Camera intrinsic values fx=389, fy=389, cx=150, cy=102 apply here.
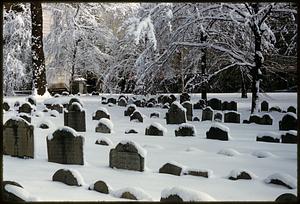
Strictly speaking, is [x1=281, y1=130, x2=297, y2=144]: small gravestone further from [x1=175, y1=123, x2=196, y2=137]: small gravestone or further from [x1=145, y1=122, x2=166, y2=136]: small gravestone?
[x1=145, y1=122, x2=166, y2=136]: small gravestone

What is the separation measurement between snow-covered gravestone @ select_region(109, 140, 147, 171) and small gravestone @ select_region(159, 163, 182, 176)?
263 millimetres

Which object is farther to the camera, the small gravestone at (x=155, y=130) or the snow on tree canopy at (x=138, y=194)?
the small gravestone at (x=155, y=130)

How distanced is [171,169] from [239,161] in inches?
46.9

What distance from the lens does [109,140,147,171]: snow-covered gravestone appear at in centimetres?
476

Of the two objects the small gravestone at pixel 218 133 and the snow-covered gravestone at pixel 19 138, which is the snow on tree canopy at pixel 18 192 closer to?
the snow-covered gravestone at pixel 19 138

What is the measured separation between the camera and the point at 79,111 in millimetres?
8086

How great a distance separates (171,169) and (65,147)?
58.6 inches

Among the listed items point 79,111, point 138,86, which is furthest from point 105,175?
point 138,86

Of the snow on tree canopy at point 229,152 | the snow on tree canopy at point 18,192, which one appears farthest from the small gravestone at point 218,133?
the snow on tree canopy at point 18,192

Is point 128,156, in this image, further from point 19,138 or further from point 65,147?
point 19,138

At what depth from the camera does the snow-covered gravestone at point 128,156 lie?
476 centimetres

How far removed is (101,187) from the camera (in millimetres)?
3791

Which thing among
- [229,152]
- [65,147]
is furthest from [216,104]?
[65,147]

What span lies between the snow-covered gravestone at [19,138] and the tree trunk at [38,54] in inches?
448
